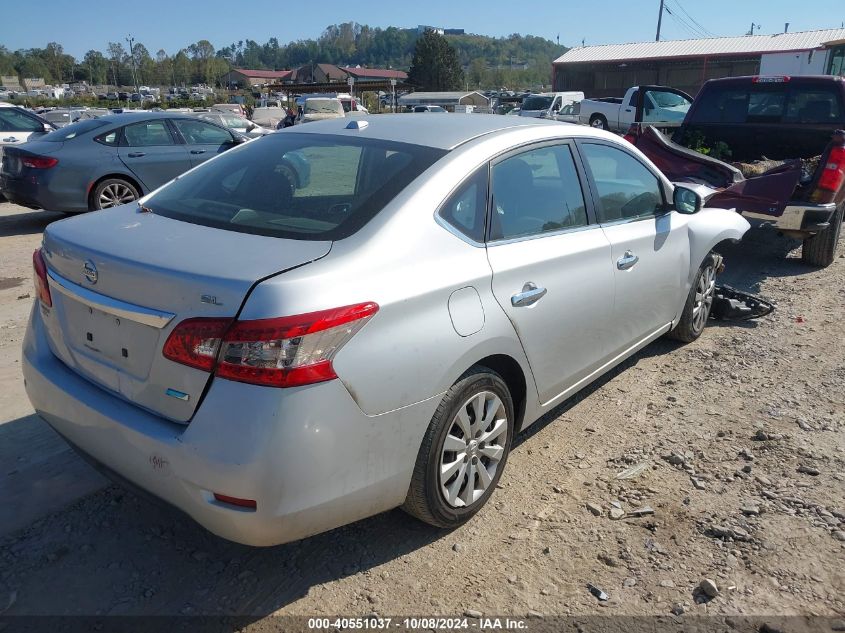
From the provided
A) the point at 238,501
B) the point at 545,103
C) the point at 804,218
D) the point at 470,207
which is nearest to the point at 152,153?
the point at 470,207

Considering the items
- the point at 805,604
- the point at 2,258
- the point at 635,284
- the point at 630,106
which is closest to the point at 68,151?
the point at 2,258

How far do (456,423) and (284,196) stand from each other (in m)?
1.25

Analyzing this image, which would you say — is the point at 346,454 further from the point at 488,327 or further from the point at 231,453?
the point at 488,327

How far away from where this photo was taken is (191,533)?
9.78 ft

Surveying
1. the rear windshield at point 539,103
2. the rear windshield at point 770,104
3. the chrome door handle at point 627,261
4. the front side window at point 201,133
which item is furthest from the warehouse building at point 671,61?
the chrome door handle at point 627,261

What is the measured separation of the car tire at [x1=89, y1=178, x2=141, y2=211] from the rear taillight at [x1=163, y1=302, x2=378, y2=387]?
7.67 metres

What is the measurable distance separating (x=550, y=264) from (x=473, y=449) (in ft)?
3.11

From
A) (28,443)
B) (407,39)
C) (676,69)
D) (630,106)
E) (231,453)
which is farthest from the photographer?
(407,39)

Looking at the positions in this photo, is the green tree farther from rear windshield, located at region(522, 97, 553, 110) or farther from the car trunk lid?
the car trunk lid

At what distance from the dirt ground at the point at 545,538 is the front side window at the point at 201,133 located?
6409mm

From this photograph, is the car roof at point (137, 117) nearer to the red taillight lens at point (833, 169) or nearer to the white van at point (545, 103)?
the red taillight lens at point (833, 169)

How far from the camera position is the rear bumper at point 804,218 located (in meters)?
6.71

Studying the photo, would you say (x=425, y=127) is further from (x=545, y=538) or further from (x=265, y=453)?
(x=545, y=538)

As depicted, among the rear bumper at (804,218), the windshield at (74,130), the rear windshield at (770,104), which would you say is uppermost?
the rear windshield at (770,104)
